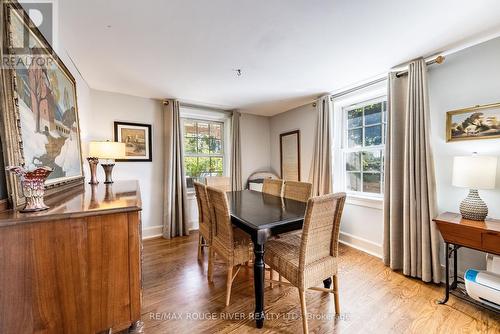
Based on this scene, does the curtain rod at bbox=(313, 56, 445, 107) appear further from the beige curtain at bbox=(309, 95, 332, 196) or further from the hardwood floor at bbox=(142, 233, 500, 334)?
the hardwood floor at bbox=(142, 233, 500, 334)

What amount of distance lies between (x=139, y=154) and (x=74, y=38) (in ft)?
5.93

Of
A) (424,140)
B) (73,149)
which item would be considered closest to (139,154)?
(73,149)

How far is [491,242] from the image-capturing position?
5.04 ft

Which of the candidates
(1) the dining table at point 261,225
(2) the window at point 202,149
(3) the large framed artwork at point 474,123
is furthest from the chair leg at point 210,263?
(3) the large framed artwork at point 474,123

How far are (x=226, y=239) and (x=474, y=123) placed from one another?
8.23 ft

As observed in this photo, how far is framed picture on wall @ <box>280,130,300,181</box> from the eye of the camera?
3.91 m

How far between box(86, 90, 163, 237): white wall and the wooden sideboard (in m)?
2.11

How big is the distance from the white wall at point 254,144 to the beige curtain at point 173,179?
129cm

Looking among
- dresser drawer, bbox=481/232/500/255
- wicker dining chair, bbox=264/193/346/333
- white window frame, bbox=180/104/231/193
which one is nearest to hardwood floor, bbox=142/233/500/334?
wicker dining chair, bbox=264/193/346/333

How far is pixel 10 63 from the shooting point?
3.47 ft

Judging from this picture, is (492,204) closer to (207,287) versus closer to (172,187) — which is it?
(207,287)

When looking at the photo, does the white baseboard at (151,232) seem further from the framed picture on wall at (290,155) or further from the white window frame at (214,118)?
the framed picture on wall at (290,155)

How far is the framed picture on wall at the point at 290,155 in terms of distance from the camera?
3912 mm

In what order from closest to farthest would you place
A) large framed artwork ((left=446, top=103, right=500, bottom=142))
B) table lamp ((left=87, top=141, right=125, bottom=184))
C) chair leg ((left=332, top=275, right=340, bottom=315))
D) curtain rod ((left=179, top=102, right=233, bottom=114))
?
chair leg ((left=332, top=275, right=340, bottom=315)) → large framed artwork ((left=446, top=103, right=500, bottom=142)) → table lamp ((left=87, top=141, right=125, bottom=184)) → curtain rod ((left=179, top=102, right=233, bottom=114))
